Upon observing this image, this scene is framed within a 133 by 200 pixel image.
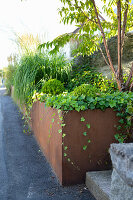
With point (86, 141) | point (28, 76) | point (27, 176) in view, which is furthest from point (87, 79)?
point (27, 176)

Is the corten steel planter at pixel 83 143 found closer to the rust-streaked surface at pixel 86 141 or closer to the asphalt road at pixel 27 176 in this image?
the rust-streaked surface at pixel 86 141

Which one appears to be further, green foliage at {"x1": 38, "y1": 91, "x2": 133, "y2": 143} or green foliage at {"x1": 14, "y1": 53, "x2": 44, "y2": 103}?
green foliage at {"x1": 14, "y1": 53, "x2": 44, "y2": 103}

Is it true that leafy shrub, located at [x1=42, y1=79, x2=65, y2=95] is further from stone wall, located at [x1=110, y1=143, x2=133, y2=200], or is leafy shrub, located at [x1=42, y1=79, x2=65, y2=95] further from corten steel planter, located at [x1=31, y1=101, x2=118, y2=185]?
stone wall, located at [x1=110, y1=143, x2=133, y2=200]

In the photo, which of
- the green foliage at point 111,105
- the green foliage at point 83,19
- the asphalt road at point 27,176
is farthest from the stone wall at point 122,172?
the green foliage at point 83,19

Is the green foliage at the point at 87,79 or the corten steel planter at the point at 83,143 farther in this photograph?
the green foliage at the point at 87,79

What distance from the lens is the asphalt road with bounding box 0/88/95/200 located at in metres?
2.63

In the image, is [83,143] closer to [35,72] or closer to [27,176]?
[27,176]

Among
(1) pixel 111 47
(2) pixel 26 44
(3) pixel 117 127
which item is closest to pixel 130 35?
(1) pixel 111 47

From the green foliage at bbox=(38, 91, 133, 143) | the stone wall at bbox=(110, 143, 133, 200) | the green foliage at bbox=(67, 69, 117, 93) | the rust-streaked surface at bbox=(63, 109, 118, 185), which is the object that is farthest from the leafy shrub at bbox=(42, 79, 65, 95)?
the stone wall at bbox=(110, 143, 133, 200)

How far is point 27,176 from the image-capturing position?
125 inches

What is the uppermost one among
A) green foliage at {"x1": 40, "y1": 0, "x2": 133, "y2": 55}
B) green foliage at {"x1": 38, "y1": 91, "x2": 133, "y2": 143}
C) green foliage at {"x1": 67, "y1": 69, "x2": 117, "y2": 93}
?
green foliage at {"x1": 40, "y1": 0, "x2": 133, "y2": 55}

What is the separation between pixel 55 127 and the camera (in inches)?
120

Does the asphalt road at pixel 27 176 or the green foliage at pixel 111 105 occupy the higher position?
the green foliage at pixel 111 105

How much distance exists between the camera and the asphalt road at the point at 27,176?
8.63ft
